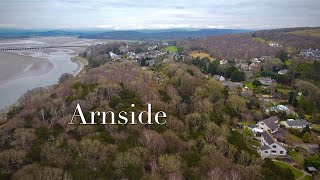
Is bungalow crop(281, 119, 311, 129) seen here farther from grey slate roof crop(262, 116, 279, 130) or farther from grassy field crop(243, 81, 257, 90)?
grassy field crop(243, 81, 257, 90)

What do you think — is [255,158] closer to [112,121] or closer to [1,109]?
[112,121]

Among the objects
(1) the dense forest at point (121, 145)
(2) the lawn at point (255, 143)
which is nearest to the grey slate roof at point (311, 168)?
(1) the dense forest at point (121, 145)

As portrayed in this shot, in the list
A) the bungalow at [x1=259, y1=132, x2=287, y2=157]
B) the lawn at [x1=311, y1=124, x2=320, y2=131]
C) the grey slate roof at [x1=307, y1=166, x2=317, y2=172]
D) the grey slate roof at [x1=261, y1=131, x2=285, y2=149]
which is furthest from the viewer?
the lawn at [x1=311, y1=124, x2=320, y2=131]

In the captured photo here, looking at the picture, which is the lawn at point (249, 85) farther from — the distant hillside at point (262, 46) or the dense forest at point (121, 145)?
the distant hillside at point (262, 46)

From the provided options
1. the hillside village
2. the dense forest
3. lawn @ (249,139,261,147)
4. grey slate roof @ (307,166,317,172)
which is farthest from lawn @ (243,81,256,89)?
grey slate roof @ (307,166,317,172)

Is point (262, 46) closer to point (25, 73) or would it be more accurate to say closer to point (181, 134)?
point (25, 73)
